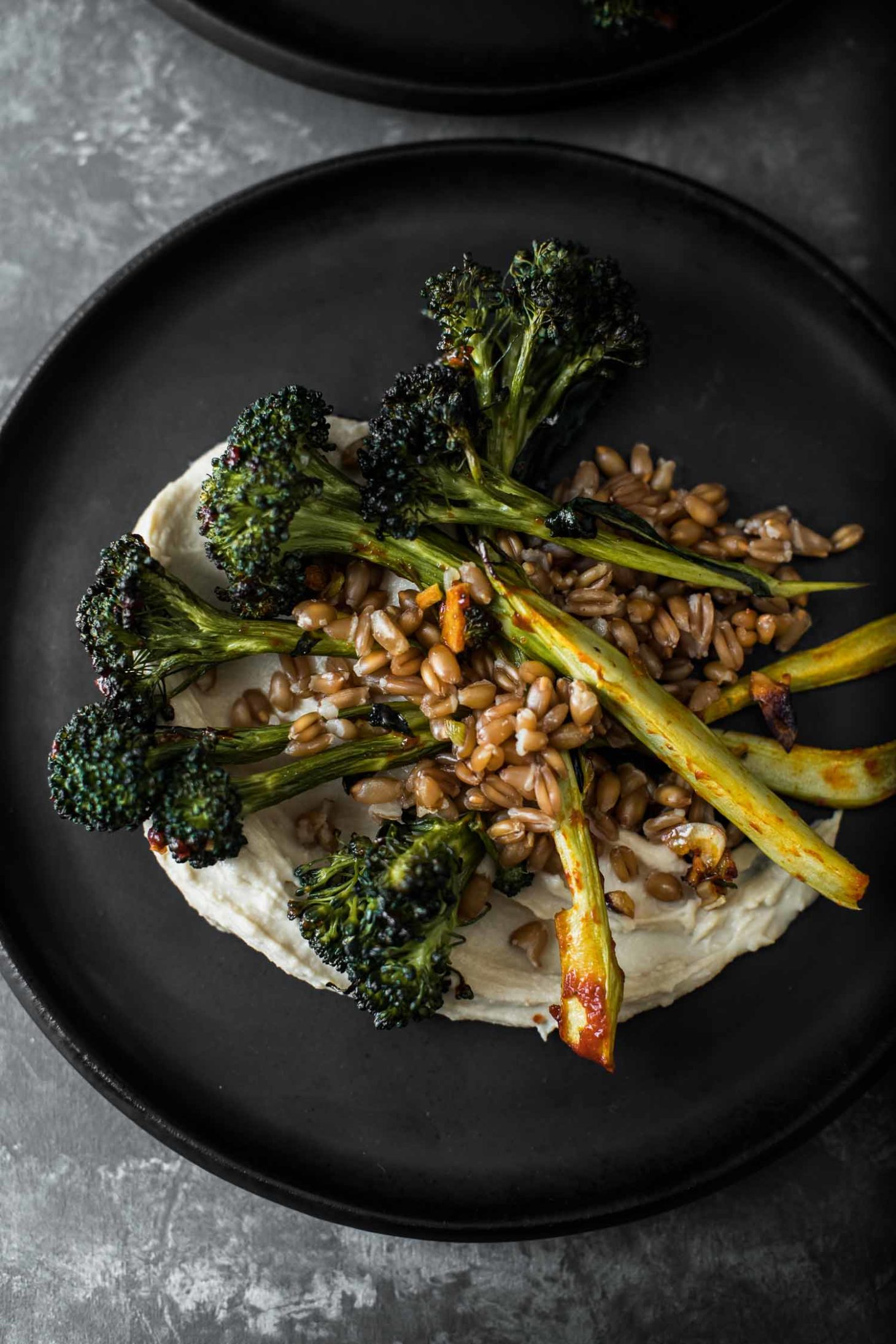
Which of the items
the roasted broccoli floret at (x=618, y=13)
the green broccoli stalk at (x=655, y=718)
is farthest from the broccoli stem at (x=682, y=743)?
the roasted broccoli floret at (x=618, y=13)

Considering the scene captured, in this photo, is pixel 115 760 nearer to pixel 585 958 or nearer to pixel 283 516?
pixel 283 516

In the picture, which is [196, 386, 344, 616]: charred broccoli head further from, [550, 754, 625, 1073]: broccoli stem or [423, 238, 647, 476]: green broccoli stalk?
[550, 754, 625, 1073]: broccoli stem

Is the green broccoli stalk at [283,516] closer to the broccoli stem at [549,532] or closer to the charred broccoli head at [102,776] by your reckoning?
the broccoli stem at [549,532]

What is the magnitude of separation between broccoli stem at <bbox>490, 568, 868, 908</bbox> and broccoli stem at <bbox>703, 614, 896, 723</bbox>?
343mm

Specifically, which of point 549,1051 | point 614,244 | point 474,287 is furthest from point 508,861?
point 614,244

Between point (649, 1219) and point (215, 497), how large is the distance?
8.04ft

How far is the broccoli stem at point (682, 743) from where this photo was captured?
2820 millimetres

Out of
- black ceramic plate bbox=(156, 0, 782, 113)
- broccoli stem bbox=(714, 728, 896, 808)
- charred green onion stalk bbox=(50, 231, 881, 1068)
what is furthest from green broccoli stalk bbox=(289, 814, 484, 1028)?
black ceramic plate bbox=(156, 0, 782, 113)

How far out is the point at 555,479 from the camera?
10.8 ft

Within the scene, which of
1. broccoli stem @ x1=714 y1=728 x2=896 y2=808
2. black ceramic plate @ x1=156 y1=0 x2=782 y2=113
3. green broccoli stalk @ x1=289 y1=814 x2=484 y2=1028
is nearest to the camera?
green broccoli stalk @ x1=289 y1=814 x2=484 y2=1028

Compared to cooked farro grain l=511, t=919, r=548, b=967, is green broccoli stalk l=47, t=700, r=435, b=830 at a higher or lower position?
higher

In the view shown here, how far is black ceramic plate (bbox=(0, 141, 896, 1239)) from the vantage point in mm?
3072

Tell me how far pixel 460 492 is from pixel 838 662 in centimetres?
123

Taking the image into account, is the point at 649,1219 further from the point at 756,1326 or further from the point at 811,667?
the point at 811,667
